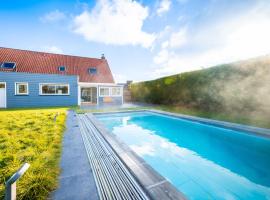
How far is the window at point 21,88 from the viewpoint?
45.4 ft

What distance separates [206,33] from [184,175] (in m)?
9.67

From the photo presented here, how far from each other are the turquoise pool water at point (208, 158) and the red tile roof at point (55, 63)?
13.5m

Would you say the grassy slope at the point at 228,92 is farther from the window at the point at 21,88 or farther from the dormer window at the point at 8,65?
the dormer window at the point at 8,65

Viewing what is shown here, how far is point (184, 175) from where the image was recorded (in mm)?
3584

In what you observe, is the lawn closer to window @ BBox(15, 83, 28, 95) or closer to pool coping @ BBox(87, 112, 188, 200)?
pool coping @ BBox(87, 112, 188, 200)

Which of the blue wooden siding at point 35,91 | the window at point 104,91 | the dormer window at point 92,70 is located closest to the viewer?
the blue wooden siding at point 35,91

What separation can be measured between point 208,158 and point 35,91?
15.9 meters

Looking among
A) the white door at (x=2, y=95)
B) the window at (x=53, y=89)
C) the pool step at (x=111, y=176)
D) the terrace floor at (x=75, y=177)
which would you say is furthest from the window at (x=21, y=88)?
the pool step at (x=111, y=176)

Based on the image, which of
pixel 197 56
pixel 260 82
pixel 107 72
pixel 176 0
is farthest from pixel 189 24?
pixel 107 72

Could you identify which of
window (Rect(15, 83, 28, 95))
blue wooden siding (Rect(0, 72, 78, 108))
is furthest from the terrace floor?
window (Rect(15, 83, 28, 95))

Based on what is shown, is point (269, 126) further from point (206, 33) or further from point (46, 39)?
point (46, 39)

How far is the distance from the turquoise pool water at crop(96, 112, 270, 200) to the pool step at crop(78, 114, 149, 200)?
123 cm

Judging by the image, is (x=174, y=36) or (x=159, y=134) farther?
(x=174, y=36)

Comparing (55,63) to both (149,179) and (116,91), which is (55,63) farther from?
(149,179)
